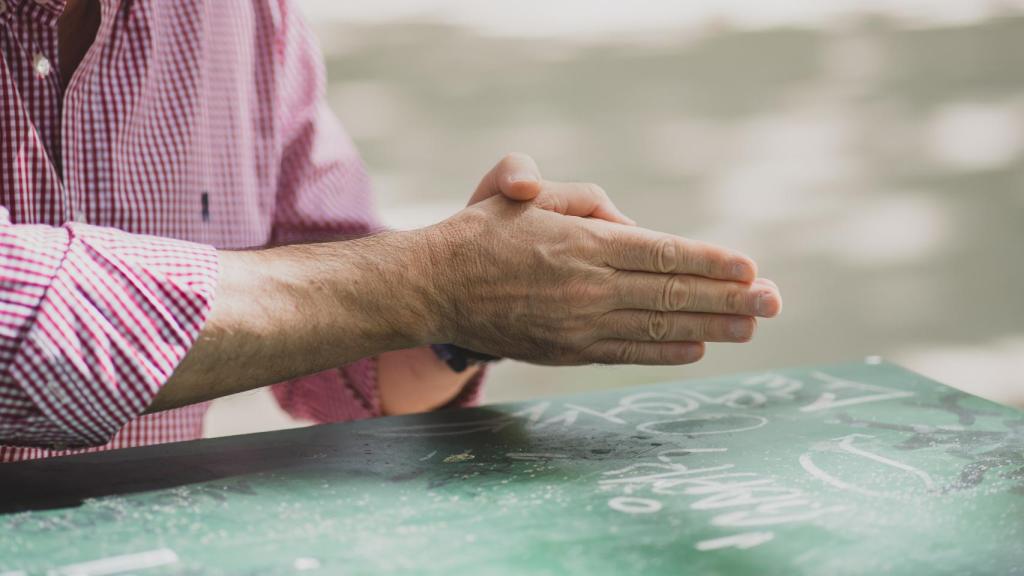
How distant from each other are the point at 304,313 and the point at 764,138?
1.68 metres

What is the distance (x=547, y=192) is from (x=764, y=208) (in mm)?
1452

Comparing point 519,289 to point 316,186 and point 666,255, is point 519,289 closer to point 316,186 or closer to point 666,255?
point 666,255

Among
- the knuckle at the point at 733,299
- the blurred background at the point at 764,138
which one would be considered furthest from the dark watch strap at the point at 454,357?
the blurred background at the point at 764,138

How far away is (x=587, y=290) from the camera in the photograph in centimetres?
94

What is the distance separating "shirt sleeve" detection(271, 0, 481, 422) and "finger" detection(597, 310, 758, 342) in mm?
394

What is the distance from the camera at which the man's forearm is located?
812 millimetres

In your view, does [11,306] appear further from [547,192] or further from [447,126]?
[447,126]

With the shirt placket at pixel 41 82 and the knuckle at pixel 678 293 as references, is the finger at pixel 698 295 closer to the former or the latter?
the knuckle at pixel 678 293

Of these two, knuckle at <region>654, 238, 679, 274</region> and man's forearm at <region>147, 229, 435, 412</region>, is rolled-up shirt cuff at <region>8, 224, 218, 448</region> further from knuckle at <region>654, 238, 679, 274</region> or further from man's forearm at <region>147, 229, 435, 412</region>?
knuckle at <region>654, 238, 679, 274</region>

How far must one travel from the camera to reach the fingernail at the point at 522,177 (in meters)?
0.97

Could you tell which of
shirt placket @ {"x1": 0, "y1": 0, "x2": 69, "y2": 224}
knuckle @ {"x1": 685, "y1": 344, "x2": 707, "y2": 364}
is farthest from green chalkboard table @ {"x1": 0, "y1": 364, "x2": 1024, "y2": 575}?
shirt placket @ {"x1": 0, "y1": 0, "x2": 69, "y2": 224}

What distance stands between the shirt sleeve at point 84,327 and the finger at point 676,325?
0.36 metres

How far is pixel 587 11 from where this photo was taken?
2.20 metres

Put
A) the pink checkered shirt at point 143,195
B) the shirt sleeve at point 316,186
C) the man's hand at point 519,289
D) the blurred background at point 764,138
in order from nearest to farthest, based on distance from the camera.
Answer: the pink checkered shirt at point 143,195
the man's hand at point 519,289
the shirt sleeve at point 316,186
the blurred background at point 764,138
